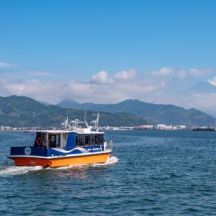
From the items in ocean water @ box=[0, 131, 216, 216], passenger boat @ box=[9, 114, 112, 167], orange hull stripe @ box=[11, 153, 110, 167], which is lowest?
ocean water @ box=[0, 131, 216, 216]

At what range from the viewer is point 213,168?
6047cm

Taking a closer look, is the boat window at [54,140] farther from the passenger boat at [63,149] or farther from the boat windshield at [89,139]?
the boat windshield at [89,139]

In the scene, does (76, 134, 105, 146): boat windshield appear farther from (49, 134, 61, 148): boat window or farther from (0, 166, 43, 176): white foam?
(0, 166, 43, 176): white foam

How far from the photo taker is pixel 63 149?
55438 mm

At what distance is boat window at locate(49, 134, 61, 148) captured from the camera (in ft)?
183

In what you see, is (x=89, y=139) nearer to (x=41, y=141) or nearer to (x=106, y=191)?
(x=41, y=141)

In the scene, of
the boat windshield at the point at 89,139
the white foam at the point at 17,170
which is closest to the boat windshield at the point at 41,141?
the white foam at the point at 17,170

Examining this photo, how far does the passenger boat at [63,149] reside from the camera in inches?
2077

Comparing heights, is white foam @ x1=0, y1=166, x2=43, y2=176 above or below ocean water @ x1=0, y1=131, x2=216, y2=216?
above

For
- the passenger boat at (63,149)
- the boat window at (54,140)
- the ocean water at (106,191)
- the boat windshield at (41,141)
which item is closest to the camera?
the ocean water at (106,191)

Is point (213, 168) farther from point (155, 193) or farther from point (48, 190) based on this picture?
point (48, 190)

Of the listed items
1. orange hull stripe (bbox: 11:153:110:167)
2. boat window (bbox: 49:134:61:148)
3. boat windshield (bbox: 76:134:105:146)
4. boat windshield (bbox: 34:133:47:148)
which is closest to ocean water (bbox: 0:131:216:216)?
orange hull stripe (bbox: 11:153:110:167)

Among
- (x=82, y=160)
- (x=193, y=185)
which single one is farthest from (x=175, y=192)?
(x=82, y=160)

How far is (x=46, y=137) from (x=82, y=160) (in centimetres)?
520
